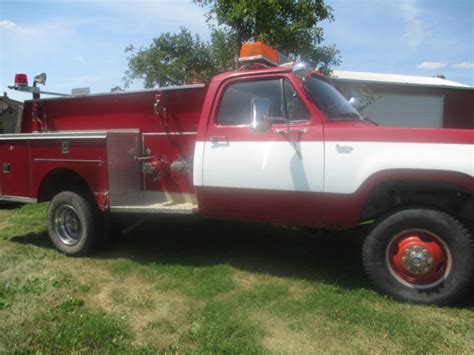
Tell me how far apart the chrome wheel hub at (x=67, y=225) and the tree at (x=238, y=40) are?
4478 mm

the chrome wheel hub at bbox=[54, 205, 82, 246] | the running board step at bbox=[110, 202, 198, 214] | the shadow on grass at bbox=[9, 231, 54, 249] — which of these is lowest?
the shadow on grass at bbox=[9, 231, 54, 249]

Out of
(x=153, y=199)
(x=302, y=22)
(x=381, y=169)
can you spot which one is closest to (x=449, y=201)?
(x=381, y=169)

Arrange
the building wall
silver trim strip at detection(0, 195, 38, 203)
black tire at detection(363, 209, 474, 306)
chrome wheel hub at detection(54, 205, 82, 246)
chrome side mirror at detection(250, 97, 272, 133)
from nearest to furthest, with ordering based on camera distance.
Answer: black tire at detection(363, 209, 474, 306) → chrome side mirror at detection(250, 97, 272, 133) → chrome wheel hub at detection(54, 205, 82, 246) → silver trim strip at detection(0, 195, 38, 203) → the building wall

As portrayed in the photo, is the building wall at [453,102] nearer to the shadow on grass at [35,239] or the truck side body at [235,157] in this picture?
the truck side body at [235,157]

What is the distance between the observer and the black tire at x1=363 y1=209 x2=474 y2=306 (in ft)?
12.3

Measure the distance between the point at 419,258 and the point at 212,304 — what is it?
191cm

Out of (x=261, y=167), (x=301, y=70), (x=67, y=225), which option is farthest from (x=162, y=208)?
(x=301, y=70)

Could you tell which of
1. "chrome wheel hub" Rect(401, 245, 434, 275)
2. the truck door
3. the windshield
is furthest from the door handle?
"chrome wheel hub" Rect(401, 245, 434, 275)

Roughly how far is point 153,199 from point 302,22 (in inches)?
194

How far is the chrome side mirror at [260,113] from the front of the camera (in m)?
4.02

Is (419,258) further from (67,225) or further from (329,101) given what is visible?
(67,225)

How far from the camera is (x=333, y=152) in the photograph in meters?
4.11

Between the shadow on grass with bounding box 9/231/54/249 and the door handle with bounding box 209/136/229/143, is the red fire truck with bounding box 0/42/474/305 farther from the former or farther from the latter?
the shadow on grass with bounding box 9/231/54/249

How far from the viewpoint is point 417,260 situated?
3.88 metres
